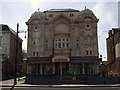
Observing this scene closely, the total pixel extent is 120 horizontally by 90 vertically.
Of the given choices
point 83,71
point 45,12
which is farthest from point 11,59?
point 83,71

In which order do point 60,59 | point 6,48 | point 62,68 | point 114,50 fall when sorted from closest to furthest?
point 60,59 < point 62,68 < point 6,48 < point 114,50

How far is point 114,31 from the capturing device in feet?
202

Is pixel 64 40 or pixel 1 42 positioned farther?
pixel 1 42

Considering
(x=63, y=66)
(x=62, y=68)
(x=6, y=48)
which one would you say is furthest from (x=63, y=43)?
(x=6, y=48)

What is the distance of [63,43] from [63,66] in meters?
4.89

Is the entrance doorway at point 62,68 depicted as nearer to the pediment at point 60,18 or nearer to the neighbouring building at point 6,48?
the pediment at point 60,18

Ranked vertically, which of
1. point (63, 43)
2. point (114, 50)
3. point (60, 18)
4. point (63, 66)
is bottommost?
point (63, 66)

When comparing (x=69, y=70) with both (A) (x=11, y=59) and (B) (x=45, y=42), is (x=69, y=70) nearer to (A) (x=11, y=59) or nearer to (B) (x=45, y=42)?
(B) (x=45, y=42)

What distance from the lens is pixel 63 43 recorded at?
51.6m

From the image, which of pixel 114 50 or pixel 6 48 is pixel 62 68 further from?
pixel 114 50

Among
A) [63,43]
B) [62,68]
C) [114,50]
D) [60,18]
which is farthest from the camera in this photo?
[114,50]

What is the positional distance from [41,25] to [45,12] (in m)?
4.39

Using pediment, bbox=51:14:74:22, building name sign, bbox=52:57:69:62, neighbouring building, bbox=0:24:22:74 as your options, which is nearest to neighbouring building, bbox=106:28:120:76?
pediment, bbox=51:14:74:22

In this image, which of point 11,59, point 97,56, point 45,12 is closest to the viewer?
point 97,56
